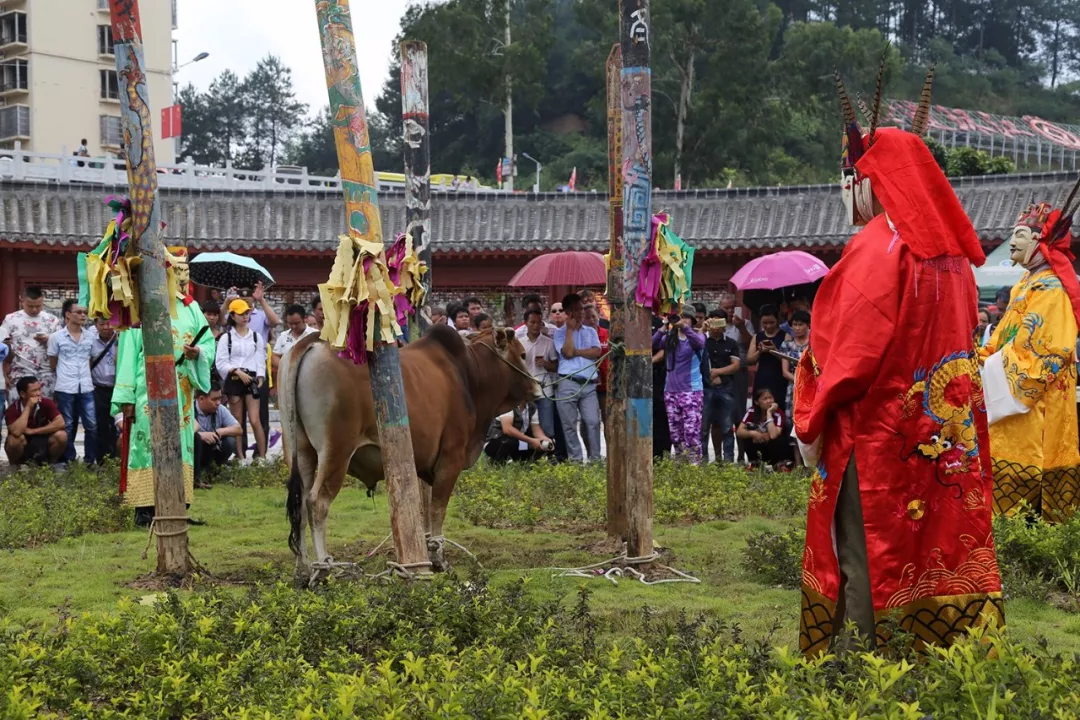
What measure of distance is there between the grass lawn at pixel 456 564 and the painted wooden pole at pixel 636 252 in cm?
46

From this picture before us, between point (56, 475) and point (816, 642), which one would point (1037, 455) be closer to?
point (816, 642)

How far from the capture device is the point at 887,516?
17.0 feet

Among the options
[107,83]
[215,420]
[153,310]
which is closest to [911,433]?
[153,310]

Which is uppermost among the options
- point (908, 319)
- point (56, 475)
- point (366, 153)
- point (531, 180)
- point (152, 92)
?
point (152, 92)

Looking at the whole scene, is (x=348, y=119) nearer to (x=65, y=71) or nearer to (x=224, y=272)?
(x=224, y=272)

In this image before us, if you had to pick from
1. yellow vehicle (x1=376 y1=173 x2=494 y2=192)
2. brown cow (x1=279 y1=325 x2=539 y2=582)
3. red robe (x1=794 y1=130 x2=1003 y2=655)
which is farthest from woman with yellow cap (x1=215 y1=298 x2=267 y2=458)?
yellow vehicle (x1=376 y1=173 x2=494 y2=192)

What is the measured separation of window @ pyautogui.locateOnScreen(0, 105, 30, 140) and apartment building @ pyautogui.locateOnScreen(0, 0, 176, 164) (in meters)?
0.04

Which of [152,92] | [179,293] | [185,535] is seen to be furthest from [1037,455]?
[152,92]

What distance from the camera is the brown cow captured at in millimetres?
7691

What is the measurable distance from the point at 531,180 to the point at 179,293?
44894mm

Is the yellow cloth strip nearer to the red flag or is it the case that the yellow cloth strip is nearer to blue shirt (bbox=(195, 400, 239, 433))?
blue shirt (bbox=(195, 400, 239, 433))

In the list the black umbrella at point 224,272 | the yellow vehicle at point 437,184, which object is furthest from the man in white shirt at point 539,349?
the yellow vehicle at point 437,184

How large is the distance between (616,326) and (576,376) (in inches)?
177

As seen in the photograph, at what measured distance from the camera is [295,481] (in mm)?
7875
